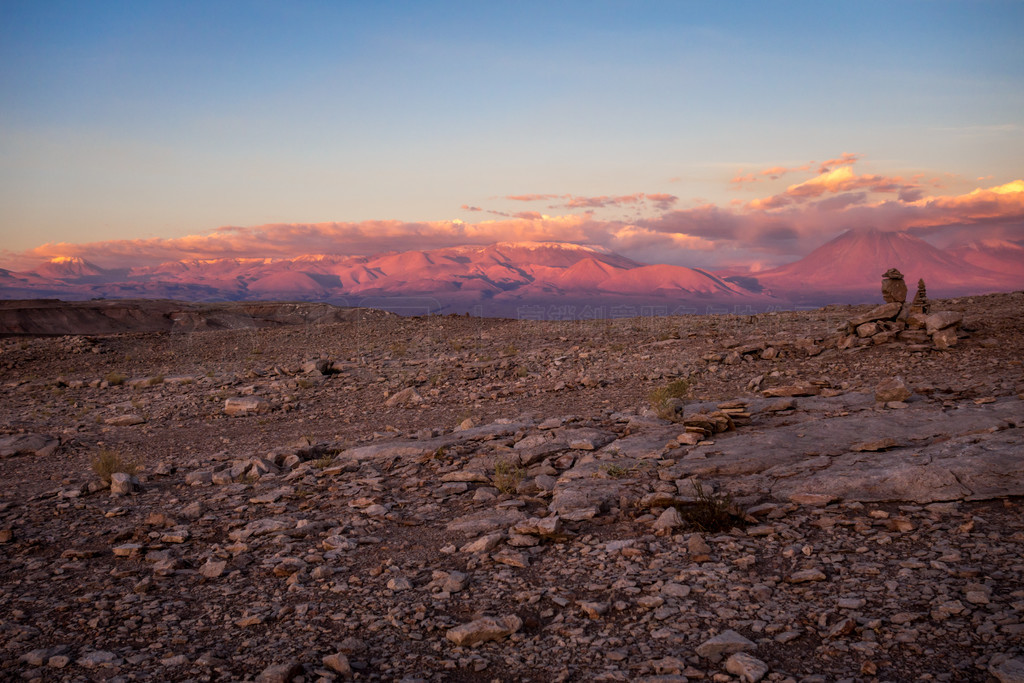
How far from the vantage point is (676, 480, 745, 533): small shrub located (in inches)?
209

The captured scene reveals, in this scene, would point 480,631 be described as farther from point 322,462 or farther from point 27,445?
point 27,445

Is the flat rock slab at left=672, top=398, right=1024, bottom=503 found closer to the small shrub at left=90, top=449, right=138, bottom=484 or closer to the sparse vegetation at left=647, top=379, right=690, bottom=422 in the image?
the sparse vegetation at left=647, top=379, right=690, bottom=422

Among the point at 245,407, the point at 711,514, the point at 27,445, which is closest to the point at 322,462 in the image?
the point at 711,514

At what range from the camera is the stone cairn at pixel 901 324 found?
12.9 m

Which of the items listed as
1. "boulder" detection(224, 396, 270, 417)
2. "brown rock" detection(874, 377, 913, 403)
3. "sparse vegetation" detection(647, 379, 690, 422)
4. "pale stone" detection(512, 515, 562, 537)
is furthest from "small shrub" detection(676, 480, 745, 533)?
"boulder" detection(224, 396, 270, 417)

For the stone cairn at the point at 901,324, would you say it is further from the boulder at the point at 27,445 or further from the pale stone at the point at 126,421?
the boulder at the point at 27,445

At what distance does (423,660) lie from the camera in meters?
3.83

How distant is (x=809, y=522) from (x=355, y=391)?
39.8 ft

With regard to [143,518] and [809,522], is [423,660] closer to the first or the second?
[809,522]

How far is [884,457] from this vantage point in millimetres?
6262

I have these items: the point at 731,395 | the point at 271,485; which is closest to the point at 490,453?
the point at 271,485

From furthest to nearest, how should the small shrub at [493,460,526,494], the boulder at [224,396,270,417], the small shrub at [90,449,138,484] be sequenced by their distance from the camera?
the boulder at [224,396,270,417], the small shrub at [90,449,138,484], the small shrub at [493,460,526,494]

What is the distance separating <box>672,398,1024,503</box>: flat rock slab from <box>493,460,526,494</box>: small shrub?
181cm

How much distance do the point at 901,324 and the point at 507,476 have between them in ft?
37.3
